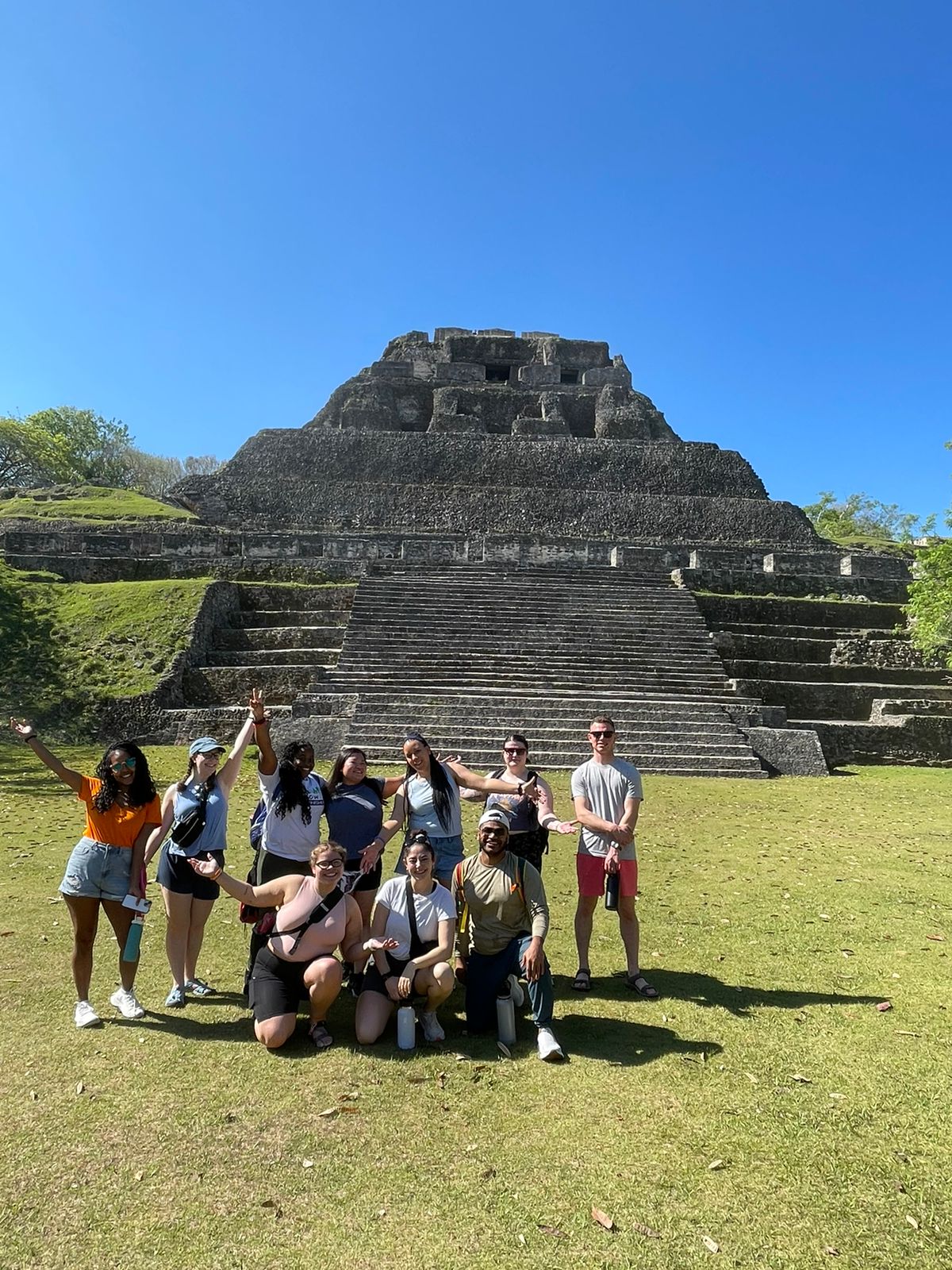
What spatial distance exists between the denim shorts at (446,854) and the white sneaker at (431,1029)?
846 mm

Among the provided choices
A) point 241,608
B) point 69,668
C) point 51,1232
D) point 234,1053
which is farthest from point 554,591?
point 51,1232

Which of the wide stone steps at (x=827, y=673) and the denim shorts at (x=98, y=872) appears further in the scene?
the wide stone steps at (x=827, y=673)

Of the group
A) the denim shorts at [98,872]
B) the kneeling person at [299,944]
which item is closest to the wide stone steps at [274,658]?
the denim shorts at [98,872]

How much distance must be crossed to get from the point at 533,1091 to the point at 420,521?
23.4m

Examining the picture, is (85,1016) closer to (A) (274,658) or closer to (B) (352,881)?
(B) (352,881)

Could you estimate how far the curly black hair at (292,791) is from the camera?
429cm

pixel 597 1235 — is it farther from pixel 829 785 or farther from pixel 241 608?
pixel 241 608

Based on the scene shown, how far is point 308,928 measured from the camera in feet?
12.7

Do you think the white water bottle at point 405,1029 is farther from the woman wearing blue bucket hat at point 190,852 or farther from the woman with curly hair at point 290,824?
the woman wearing blue bucket hat at point 190,852

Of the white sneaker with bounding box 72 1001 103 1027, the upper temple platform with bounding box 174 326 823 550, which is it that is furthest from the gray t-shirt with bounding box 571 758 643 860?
the upper temple platform with bounding box 174 326 823 550

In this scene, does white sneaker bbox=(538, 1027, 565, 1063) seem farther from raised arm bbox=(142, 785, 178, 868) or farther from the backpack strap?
raised arm bbox=(142, 785, 178, 868)

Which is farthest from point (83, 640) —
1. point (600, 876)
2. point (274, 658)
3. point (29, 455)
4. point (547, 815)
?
point (29, 455)

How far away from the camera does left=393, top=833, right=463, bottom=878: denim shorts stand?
4.60 m

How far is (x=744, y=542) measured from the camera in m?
26.9
